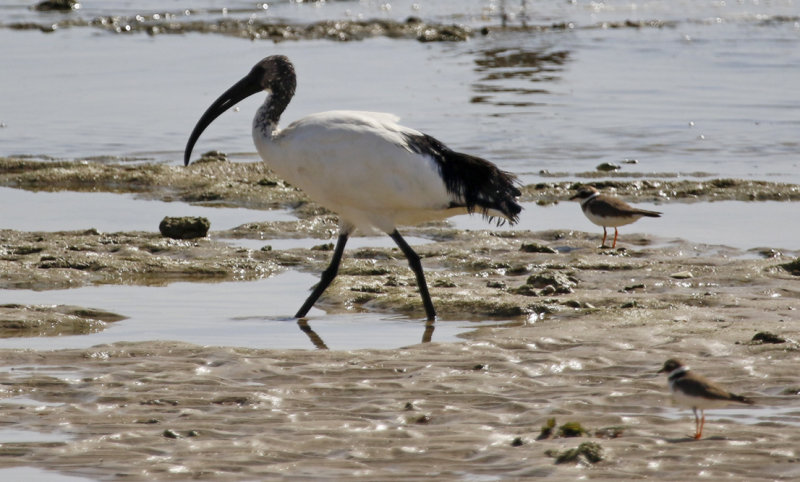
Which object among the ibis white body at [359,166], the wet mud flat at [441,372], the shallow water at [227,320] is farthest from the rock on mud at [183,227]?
the ibis white body at [359,166]

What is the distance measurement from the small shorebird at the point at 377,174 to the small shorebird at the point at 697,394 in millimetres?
3091

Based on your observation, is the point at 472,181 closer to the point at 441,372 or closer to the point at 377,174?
the point at 377,174

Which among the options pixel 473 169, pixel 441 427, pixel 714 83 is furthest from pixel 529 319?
pixel 714 83

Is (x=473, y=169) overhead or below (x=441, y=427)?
overhead

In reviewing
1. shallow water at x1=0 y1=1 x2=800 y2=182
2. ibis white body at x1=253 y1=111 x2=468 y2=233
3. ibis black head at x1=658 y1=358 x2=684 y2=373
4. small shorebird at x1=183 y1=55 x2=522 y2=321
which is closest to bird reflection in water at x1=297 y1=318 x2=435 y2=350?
small shorebird at x1=183 y1=55 x2=522 y2=321

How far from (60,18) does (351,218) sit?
26332mm

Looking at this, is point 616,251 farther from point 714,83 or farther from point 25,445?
point 714,83

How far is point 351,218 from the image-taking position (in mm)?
9102

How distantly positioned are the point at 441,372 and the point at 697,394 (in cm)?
167

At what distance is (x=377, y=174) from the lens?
873 cm

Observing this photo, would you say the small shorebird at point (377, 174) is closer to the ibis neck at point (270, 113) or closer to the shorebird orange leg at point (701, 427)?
the ibis neck at point (270, 113)

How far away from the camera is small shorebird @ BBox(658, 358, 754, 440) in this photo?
570cm

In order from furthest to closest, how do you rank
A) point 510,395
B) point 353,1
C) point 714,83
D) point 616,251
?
point 353,1
point 714,83
point 616,251
point 510,395

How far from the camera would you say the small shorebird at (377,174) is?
343 inches
